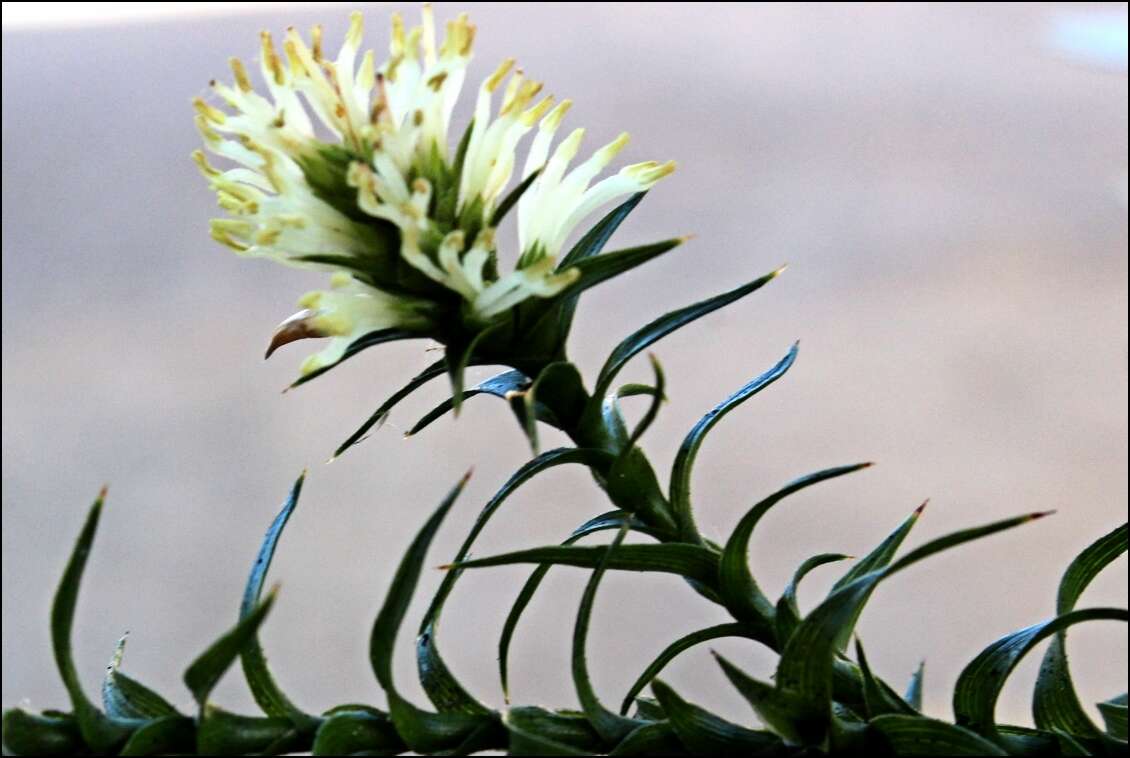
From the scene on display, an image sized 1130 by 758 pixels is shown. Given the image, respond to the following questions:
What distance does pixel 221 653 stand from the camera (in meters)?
0.18

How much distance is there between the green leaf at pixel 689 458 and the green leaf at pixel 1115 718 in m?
0.08

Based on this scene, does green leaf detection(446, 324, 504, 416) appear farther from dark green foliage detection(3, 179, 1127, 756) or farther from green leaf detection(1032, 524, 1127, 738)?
green leaf detection(1032, 524, 1127, 738)

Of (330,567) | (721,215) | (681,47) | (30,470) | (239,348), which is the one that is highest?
(681,47)

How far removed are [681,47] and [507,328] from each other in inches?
68.1

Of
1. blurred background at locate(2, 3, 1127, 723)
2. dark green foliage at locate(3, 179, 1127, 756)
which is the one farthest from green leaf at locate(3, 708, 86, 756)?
blurred background at locate(2, 3, 1127, 723)

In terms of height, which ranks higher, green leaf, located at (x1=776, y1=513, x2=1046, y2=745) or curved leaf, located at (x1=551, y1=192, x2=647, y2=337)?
curved leaf, located at (x1=551, y1=192, x2=647, y2=337)

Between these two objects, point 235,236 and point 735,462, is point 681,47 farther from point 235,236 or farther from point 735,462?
point 235,236

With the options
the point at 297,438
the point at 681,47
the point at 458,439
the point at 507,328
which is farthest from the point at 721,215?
the point at 507,328

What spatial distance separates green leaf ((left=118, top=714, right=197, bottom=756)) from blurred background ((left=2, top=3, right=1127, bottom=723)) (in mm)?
1256

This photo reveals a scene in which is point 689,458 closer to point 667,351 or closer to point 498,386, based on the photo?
point 498,386

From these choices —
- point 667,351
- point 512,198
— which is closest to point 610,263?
point 512,198

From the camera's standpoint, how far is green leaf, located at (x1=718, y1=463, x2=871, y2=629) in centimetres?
22

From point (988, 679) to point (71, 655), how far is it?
153 mm

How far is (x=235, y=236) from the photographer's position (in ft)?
0.77
